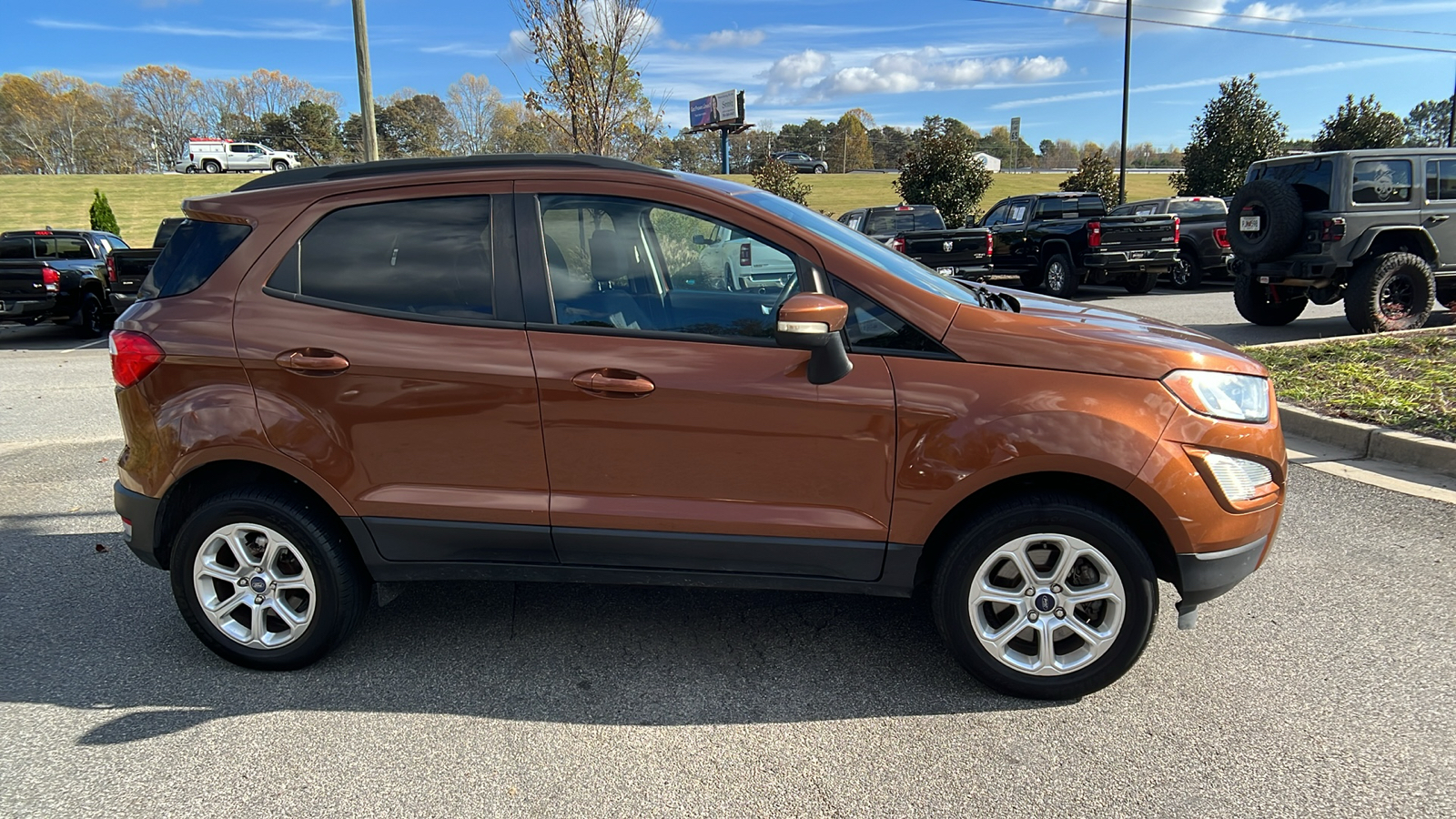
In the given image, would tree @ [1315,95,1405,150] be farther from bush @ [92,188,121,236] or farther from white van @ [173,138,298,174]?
white van @ [173,138,298,174]

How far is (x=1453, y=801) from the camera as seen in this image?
246cm

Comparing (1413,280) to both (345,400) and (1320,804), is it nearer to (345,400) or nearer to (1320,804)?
(1320,804)

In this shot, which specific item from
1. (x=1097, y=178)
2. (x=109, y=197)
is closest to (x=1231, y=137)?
(x=1097, y=178)

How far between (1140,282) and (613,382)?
1538 cm

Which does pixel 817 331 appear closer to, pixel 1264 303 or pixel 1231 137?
pixel 1264 303

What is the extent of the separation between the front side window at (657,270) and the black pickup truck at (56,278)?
13772 mm

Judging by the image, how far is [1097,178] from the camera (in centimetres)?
2716

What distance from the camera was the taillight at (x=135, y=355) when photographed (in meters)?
3.21

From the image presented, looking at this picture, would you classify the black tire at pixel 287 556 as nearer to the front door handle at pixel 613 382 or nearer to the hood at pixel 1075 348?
the front door handle at pixel 613 382

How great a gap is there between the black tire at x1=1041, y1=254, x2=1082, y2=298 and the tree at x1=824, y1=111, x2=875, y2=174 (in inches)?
3362

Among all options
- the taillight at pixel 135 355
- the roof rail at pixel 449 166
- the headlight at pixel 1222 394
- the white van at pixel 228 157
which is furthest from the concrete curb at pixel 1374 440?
the white van at pixel 228 157

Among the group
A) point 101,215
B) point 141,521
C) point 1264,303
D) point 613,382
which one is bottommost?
point 141,521

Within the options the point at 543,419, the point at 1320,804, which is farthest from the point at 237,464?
the point at 1320,804

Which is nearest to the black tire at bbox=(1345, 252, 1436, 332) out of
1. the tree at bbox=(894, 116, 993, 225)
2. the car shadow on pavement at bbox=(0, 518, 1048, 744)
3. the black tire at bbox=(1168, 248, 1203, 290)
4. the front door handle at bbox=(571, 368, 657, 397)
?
the black tire at bbox=(1168, 248, 1203, 290)
